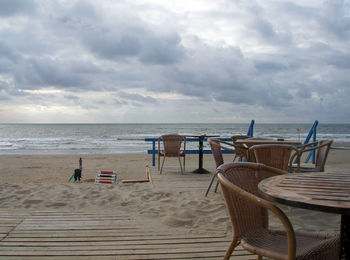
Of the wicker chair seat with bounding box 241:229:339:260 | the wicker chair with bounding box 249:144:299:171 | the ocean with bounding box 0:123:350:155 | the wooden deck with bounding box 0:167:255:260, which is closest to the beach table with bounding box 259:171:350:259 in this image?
the wicker chair seat with bounding box 241:229:339:260

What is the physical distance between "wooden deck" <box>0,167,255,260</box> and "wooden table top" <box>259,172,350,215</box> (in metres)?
0.78

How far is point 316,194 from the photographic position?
124 cm

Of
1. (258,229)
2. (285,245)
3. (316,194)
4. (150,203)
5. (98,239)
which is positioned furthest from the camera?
(150,203)

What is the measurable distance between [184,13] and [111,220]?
7.99 meters

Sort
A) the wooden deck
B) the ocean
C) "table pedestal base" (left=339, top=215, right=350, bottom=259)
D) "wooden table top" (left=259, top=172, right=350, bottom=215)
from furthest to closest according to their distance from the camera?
the ocean
the wooden deck
"table pedestal base" (left=339, top=215, right=350, bottom=259)
"wooden table top" (left=259, top=172, right=350, bottom=215)

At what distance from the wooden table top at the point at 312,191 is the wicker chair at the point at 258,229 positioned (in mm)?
77

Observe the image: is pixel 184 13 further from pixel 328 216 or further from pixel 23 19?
pixel 328 216

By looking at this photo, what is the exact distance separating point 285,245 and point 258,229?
21 centimetres

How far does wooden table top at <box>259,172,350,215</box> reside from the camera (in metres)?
1.08

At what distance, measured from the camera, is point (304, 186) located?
1404 mm

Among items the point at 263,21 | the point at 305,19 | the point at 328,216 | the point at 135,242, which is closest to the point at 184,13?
the point at 263,21

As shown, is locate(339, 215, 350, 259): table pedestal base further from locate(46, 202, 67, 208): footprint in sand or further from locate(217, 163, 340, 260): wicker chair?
locate(46, 202, 67, 208): footprint in sand

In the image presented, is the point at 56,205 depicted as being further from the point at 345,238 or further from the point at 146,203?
the point at 345,238

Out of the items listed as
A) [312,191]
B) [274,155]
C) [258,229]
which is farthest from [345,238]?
[274,155]
